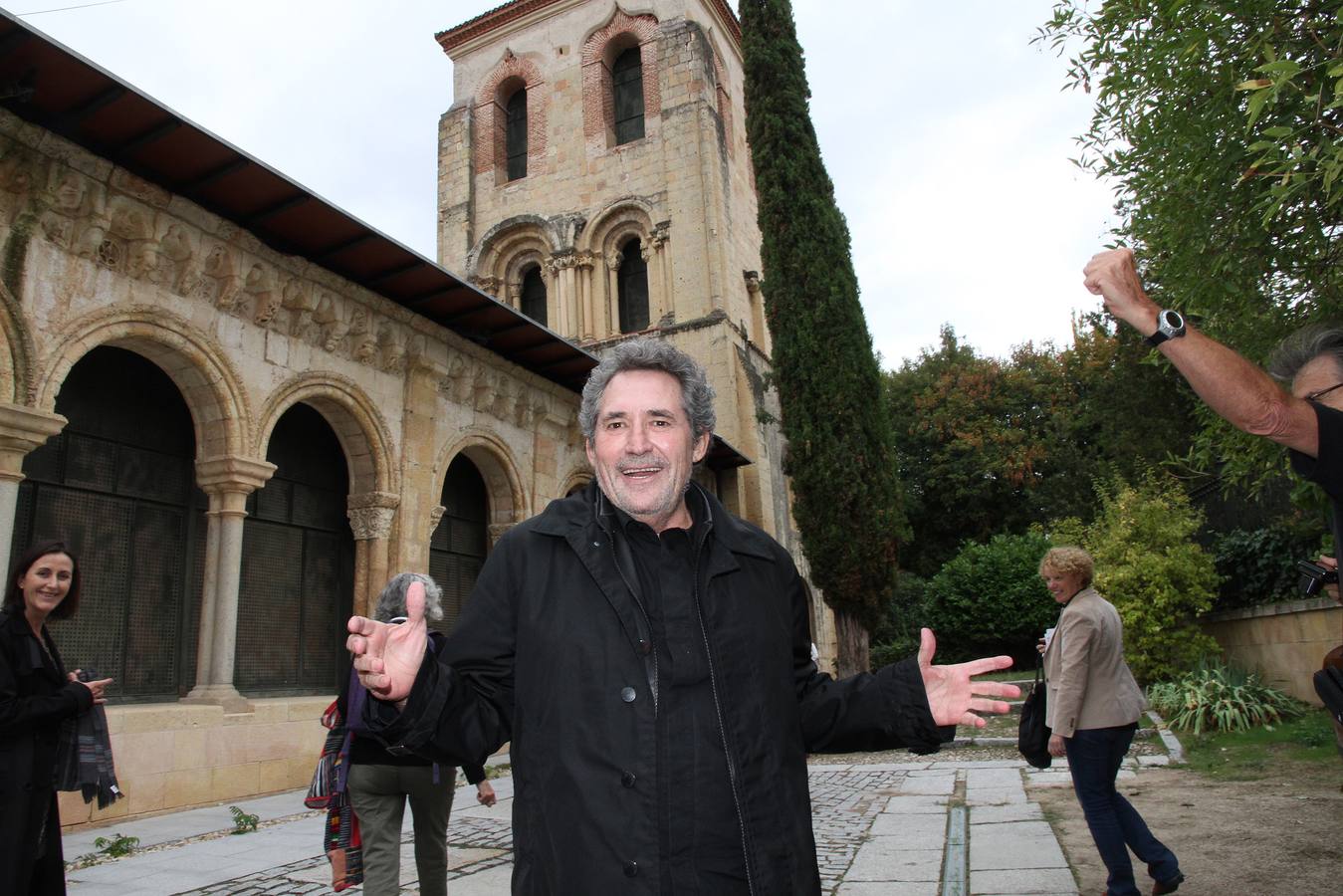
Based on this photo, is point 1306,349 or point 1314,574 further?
point 1314,574

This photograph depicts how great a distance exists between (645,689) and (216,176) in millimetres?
6888

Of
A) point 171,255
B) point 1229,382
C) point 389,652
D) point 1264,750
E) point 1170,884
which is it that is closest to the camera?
point 389,652

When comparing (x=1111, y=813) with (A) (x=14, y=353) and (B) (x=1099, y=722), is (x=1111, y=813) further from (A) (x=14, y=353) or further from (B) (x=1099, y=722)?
(A) (x=14, y=353)

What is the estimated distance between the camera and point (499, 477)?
451 inches

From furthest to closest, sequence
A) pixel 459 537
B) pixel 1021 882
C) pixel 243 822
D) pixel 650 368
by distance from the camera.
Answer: pixel 459 537 < pixel 243 822 < pixel 1021 882 < pixel 650 368

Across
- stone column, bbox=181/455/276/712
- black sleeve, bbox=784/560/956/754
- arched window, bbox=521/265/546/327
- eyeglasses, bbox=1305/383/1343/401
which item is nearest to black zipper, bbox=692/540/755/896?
black sleeve, bbox=784/560/956/754

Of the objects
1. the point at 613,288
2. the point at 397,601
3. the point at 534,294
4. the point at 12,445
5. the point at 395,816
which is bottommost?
the point at 395,816

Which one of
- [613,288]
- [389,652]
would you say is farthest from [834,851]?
[613,288]

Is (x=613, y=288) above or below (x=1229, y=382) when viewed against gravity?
above

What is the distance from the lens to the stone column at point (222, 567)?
7352mm

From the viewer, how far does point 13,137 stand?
234 inches

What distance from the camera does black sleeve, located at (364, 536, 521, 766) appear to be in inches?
69.0

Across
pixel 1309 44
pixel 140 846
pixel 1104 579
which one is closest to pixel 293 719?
pixel 140 846

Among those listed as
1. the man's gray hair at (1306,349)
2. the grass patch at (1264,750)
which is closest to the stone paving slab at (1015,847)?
the grass patch at (1264,750)
